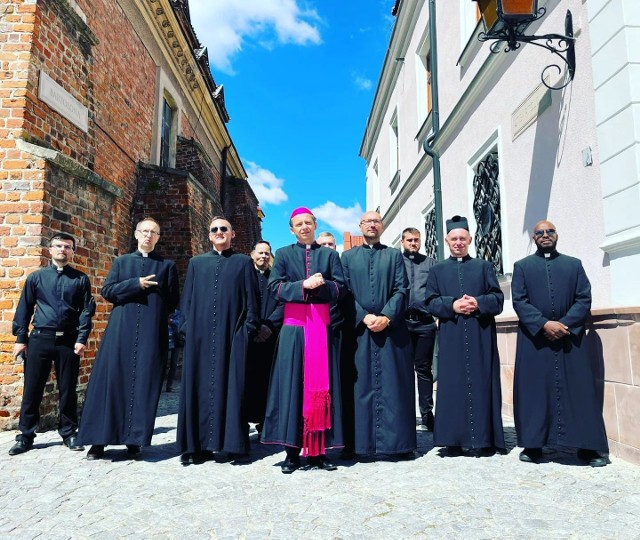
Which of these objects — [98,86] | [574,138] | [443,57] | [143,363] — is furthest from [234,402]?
[443,57]

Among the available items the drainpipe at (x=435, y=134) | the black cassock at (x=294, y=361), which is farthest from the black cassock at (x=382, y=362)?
the drainpipe at (x=435, y=134)

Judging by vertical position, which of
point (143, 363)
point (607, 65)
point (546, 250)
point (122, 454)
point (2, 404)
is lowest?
point (122, 454)

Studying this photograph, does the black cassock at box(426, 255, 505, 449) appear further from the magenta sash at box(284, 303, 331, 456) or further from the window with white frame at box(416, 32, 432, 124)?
the window with white frame at box(416, 32, 432, 124)

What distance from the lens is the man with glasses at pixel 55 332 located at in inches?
173

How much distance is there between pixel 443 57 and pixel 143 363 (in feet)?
24.4

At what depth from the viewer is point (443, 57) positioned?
859cm

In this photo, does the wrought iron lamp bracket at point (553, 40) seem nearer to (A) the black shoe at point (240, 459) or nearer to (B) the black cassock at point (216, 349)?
(B) the black cassock at point (216, 349)

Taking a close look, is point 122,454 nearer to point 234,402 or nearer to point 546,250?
point 234,402

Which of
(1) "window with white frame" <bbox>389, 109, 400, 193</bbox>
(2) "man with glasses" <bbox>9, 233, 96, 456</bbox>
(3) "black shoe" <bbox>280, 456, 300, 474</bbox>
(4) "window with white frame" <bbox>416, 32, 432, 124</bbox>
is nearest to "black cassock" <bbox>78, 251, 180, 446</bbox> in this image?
(2) "man with glasses" <bbox>9, 233, 96, 456</bbox>

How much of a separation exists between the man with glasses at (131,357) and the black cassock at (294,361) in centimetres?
111

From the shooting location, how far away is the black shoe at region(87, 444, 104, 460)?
395cm

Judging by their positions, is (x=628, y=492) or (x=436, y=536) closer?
(x=436, y=536)

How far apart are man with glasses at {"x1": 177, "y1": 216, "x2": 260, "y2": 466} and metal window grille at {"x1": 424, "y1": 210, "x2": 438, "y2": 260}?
18.6ft

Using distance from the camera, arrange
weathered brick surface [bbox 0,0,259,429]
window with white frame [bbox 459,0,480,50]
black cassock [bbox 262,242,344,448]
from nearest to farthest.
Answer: black cassock [bbox 262,242,344,448]
weathered brick surface [bbox 0,0,259,429]
window with white frame [bbox 459,0,480,50]
